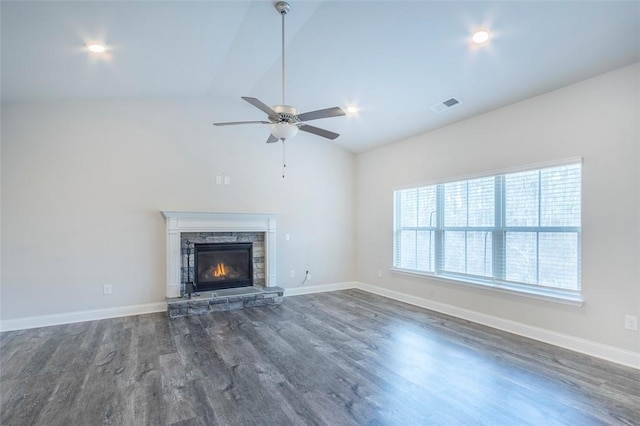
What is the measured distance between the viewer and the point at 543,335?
3.55 metres

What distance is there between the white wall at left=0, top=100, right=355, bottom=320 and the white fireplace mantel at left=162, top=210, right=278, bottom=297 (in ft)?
0.61

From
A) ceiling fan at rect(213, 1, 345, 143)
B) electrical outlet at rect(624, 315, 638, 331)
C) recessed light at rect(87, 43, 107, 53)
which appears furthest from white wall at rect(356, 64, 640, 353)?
recessed light at rect(87, 43, 107, 53)

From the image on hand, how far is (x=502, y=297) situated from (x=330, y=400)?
2702 millimetres

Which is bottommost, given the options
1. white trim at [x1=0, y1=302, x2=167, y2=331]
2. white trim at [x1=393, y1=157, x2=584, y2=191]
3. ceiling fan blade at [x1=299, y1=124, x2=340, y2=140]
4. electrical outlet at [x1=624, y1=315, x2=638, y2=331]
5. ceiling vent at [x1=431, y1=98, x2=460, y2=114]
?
white trim at [x1=0, y1=302, x2=167, y2=331]

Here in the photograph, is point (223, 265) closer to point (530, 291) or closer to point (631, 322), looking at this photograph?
point (530, 291)

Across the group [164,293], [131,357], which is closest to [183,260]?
[164,293]

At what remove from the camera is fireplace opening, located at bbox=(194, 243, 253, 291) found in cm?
516

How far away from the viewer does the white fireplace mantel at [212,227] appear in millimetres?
4785

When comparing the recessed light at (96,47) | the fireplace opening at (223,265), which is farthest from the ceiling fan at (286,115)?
the fireplace opening at (223,265)

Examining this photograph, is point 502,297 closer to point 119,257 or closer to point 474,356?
point 474,356

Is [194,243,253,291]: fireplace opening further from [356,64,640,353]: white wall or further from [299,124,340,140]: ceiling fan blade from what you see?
[356,64,640,353]: white wall

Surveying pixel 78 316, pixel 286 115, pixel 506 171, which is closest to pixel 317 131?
pixel 286 115

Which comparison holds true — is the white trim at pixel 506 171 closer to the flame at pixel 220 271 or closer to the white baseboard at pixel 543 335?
the white baseboard at pixel 543 335

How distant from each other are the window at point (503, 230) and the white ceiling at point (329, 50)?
3.34ft
